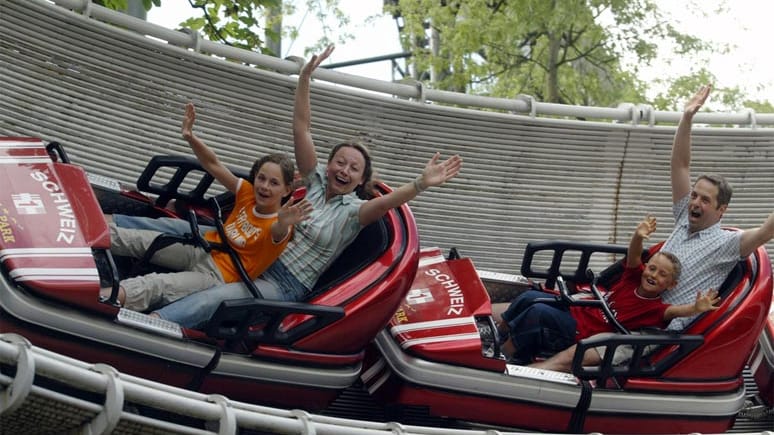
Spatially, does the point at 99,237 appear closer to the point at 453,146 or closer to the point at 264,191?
the point at 264,191

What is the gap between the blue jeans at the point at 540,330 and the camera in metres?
5.65

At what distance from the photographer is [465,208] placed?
823 centimetres

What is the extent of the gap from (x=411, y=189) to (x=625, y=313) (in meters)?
1.28

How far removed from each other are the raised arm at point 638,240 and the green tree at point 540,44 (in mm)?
8423

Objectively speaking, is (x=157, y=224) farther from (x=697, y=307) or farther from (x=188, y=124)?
(x=697, y=307)

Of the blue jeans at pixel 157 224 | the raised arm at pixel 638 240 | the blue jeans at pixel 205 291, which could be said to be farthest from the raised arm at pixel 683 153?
→ the blue jeans at pixel 157 224

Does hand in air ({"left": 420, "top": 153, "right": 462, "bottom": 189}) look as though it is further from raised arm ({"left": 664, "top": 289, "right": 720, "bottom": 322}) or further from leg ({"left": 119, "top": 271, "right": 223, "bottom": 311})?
raised arm ({"left": 664, "top": 289, "right": 720, "bottom": 322})

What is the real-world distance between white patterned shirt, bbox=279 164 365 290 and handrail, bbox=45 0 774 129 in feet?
7.83

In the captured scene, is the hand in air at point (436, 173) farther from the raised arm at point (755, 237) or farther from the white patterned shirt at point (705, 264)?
the raised arm at point (755, 237)

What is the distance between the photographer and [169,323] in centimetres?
473

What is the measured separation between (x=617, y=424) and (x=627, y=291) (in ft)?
2.11

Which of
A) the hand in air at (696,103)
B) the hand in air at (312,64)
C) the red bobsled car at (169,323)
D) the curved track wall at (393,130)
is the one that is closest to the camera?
the red bobsled car at (169,323)

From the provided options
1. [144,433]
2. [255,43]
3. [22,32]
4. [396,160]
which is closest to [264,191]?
[144,433]

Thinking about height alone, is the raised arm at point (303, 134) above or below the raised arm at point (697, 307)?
above
